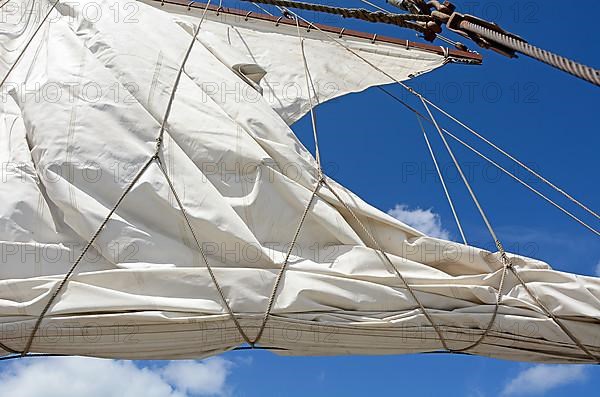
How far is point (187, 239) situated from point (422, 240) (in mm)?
1167

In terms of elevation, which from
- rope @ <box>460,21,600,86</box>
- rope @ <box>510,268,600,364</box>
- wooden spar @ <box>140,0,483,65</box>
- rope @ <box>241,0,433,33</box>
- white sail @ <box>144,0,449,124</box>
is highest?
wooden spar @ <box>140,0,483,65</box>

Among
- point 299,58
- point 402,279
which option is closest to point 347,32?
point 299,58

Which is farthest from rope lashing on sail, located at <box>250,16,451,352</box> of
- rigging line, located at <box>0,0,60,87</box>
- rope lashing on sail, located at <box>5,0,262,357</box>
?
rigging line, located at <box>0,0,60,87</box>

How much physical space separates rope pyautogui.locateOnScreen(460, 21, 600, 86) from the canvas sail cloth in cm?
101

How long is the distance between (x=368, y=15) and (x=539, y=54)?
6.86ft

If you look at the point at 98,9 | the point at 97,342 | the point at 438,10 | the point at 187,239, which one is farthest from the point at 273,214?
the point at 98,9

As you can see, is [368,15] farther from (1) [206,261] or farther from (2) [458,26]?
(1) [206,261]

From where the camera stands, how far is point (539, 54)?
2920mm

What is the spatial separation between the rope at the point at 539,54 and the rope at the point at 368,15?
1.05 metres

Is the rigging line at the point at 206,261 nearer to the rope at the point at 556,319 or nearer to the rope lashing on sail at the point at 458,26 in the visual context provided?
the rope at the point at 556,319

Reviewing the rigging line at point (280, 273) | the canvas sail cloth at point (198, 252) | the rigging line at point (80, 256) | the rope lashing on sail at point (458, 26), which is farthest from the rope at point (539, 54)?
the rigging line at point (80, 256)

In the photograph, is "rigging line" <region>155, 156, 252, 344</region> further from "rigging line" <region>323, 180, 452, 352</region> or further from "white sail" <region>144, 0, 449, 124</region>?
"white sail" <region>144, 0, 449, 124</region>

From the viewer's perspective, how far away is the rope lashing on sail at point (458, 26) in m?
2.65

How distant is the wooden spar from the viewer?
7.45 m
